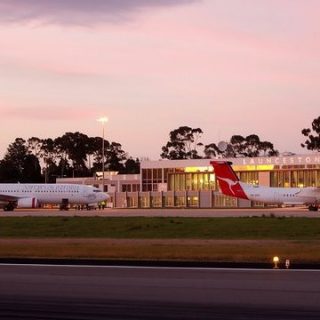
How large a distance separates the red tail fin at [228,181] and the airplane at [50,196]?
1215 centimetres

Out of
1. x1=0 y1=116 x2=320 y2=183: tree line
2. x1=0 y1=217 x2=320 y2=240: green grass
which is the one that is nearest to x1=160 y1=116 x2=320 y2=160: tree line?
x1=0 y1=116 x2=320 y2=183: tree line

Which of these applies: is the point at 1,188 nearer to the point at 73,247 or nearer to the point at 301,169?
the point at 301,169

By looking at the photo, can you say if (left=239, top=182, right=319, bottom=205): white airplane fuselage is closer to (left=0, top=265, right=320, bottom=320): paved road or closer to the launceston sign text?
the launceston sign text

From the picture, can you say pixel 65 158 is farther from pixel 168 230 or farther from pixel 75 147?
pixel 168 230

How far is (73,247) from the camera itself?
21312mm

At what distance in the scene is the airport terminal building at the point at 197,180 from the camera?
3600 inches

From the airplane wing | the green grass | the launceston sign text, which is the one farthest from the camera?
the launceston sign text

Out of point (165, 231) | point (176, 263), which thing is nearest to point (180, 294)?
point (176, 263)

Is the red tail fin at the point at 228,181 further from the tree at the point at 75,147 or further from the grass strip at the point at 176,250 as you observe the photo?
the tree at the point at 75,147

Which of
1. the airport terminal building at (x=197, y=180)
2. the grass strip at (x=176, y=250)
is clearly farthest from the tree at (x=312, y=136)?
the grass strip at (x=176, y=250)

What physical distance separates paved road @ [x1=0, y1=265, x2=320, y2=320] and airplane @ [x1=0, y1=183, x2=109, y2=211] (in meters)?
57.4

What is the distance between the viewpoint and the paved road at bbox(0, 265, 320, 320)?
9516 millimetres

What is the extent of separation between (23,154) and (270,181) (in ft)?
263

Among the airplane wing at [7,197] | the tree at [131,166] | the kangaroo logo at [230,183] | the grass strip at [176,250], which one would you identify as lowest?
the grass strip at [176,250]
